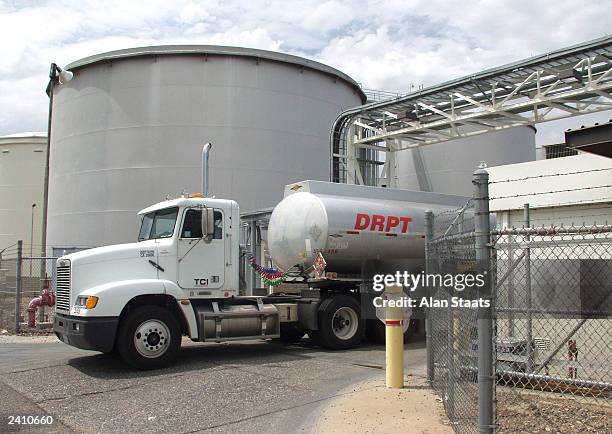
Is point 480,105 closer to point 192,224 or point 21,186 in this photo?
point 192,224

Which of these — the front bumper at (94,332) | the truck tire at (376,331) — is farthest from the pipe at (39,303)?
the truck tire at (376,331)

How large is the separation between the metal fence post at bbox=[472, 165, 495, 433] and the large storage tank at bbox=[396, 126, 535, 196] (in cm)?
2608

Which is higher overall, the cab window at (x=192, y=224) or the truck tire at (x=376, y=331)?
the cab window at (x=192, y=224)

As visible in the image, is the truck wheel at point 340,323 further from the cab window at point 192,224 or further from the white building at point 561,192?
the white building at point 561,192

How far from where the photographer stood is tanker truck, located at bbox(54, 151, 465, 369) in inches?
386

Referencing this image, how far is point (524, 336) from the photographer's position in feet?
26.5

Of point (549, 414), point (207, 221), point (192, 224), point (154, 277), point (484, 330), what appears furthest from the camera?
point (192, 224)

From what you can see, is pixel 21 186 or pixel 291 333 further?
pixel 21 186

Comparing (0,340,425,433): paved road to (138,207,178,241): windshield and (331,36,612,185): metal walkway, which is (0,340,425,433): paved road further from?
(331,36,612,185): metal walkway

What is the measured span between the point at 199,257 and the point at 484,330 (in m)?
7.33

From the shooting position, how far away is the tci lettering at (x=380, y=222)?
1258cm

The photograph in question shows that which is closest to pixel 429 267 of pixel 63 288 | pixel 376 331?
pixel 376 331

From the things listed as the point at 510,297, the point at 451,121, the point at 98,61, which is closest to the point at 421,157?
the point at 451,121

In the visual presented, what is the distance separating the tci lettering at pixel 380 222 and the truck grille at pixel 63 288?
5.77 meters
